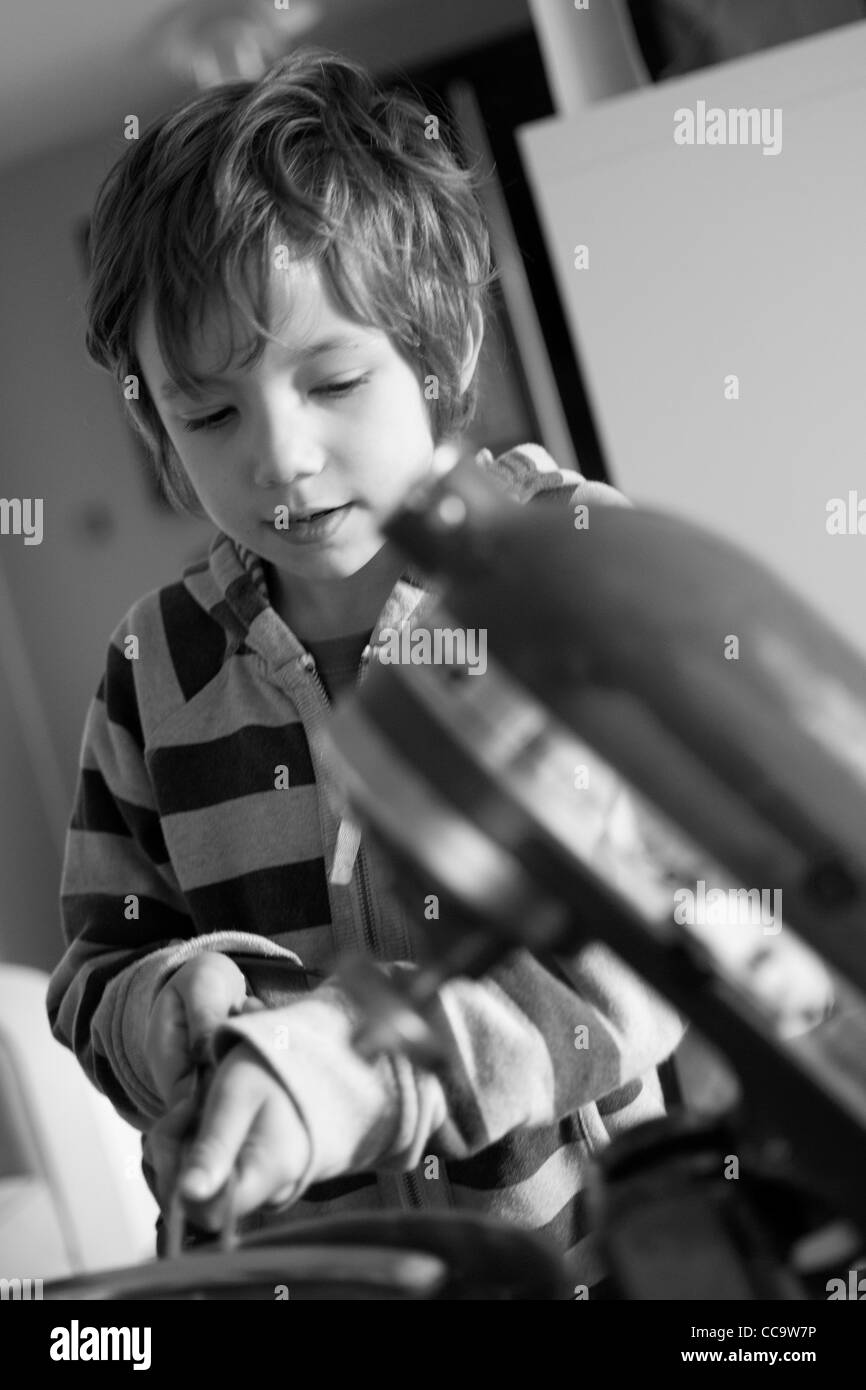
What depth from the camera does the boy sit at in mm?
543

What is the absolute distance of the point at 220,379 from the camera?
2.15 feet

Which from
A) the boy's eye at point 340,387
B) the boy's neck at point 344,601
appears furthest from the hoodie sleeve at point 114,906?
the boy's eye at point 340,387

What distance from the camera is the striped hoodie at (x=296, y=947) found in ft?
1.57

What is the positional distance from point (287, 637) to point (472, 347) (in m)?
0.22

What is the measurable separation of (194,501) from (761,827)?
2.29 feet

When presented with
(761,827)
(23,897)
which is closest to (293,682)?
(761,827)

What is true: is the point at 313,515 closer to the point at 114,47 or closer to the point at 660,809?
the point at 660,809

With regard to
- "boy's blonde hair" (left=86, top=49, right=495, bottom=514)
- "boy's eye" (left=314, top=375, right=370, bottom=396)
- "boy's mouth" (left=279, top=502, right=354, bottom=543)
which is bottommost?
"boy's mouth" (left=279, top=502, right=354, bottom=543)

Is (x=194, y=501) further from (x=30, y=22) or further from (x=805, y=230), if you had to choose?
(x=30, y=22)

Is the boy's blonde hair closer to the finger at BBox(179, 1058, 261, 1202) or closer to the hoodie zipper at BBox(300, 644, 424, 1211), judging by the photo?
the hoodie zipper at BBox(300, 644, 424, 1211)

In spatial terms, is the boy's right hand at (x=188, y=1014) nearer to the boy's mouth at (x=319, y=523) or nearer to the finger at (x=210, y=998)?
the finger at (x=210, y=998)

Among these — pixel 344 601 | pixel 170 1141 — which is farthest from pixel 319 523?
pixel 170 1141

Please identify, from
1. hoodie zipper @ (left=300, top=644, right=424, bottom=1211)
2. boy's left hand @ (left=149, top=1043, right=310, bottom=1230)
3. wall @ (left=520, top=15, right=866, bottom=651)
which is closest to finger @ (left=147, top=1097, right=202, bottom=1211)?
boy's left hand @ (left=149, top=1043, right=310, bottom=1230)

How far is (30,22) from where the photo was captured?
2396 millimetres
